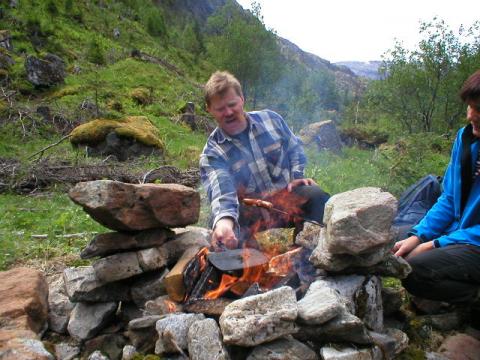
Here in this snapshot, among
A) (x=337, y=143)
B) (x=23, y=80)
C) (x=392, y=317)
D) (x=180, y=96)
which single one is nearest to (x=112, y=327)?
(x=392, y=317)

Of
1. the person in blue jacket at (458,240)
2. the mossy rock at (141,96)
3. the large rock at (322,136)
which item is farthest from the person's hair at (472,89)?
the mossy rock at (141,96)

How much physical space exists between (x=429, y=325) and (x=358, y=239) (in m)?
1.19

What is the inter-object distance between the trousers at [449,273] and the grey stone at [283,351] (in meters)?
1.12

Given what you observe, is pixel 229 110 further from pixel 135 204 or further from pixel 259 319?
pixel 259 319

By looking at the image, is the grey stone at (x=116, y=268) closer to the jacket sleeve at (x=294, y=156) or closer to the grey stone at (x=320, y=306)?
the grey stone at (x=320, y=306)

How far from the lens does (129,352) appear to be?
256 cm

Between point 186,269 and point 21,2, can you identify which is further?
point 21,2

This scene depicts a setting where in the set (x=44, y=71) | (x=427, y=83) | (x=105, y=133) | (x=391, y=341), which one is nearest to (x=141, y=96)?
(x=44, y=71)

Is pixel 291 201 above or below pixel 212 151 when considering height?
below

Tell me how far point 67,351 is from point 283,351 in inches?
63.5

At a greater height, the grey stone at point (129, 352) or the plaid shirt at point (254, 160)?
the plaid shirt at point (254, 160)

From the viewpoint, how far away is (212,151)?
396cm

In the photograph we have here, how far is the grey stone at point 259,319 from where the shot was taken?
7.11ft

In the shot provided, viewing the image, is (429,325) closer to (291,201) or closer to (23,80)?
(291,201)
